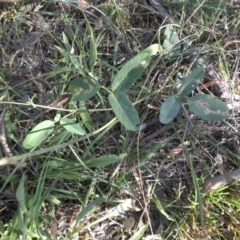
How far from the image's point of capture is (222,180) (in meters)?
1.49

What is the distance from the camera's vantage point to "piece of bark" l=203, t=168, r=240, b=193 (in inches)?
58.7

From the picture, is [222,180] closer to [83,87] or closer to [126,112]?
[126,112]

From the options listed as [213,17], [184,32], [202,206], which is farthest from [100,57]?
[202,206]

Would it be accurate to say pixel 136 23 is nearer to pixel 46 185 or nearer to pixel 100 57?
pixel 100 57

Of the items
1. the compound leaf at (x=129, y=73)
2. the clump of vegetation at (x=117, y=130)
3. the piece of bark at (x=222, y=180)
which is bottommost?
the piece of bark at (x=222, y=180)

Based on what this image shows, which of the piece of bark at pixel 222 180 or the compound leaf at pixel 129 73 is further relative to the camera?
the piece of bark at pixel 222 180

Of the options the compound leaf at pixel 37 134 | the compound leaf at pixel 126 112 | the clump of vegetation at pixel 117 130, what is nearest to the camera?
the compound leaf at pixel 126 112

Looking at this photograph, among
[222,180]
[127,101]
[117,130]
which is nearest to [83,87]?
[127,101]

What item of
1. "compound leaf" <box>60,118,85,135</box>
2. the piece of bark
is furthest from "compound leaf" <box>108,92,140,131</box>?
the piece of bark

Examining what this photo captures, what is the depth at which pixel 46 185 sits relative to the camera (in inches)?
56.6

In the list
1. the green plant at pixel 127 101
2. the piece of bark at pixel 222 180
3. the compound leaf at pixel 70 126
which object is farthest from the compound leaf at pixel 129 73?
the piece of bark at pixel 222 180

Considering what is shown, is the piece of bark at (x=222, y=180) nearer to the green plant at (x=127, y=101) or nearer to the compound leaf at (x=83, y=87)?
the green plant at (x=127, y=101)

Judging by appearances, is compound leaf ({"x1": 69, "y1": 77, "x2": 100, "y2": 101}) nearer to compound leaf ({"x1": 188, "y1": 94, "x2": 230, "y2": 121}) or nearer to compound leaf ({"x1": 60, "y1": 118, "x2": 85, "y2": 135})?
compound leaf ({"x1": 60, "y1": 118, "x2": 85, "y2": 135})

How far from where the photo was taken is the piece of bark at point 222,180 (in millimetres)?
1490
